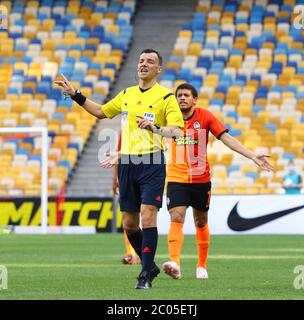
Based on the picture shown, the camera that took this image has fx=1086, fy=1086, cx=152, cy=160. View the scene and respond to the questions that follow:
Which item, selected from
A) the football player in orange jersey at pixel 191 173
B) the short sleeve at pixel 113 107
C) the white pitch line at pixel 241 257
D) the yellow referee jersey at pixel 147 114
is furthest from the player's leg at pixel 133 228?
the white pitch line at pixel 241 257

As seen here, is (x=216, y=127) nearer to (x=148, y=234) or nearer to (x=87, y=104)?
(x=87, y=104)

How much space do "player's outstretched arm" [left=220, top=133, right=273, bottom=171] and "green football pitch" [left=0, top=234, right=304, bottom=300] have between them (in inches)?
47.4

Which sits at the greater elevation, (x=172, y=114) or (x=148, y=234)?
(x=172, y=114)

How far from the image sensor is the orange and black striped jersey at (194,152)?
12.2 m

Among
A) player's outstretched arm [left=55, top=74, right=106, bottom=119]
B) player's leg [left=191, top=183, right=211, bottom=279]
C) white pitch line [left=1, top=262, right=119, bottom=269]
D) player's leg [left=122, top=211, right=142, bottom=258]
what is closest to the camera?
player's outstretched arm [left=55, top=74, right=106, bottom=119]

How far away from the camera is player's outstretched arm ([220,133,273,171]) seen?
35.4 feet

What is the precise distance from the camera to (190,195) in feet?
40.0

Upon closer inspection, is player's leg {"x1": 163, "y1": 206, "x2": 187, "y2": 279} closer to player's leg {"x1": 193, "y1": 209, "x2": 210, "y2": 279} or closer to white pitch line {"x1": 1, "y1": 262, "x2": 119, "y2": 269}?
player's leg {"x1": 193, "y1": 209, "x2": 210, "y2": 279}

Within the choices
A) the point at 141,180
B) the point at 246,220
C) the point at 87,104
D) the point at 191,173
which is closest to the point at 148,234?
the point at 141,180

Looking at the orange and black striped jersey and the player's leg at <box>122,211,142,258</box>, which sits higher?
the orange and black striped jersey

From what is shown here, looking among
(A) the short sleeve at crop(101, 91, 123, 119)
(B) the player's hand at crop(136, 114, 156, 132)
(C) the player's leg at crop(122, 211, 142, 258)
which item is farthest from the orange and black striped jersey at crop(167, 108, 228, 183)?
(B) the player's hand at crop(136, 114, 156, 132)

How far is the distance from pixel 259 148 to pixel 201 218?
17.3 meters

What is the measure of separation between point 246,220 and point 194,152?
1302cm

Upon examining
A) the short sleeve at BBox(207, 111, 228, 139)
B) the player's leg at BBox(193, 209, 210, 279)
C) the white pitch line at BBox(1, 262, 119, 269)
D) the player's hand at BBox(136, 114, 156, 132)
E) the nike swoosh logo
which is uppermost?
the player's hand at BBox(136, 114, 156, 132)
